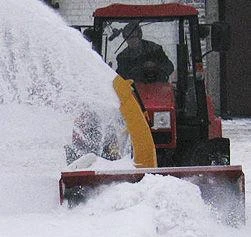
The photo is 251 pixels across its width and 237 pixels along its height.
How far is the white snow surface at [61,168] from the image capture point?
174 inches

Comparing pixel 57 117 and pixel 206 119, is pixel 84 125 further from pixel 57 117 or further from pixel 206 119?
pixel 57 117

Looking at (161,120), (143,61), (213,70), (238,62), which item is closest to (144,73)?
(143,61)

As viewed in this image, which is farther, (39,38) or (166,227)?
(39,38)

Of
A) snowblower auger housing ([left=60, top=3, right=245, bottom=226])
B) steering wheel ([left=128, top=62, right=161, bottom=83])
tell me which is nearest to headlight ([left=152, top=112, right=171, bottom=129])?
snowblower auger housing ([left=60, top=3, right=245, bottom=226])

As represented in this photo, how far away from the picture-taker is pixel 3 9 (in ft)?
19.7

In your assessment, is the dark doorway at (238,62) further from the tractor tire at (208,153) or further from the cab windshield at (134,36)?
the tractor tire at (208,153)

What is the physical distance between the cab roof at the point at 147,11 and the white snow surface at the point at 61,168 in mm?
705

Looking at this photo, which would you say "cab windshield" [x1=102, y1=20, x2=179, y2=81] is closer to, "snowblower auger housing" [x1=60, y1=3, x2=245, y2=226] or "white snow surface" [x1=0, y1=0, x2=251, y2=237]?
"snowblower auger housing" [x1=60, y1=3, x2=245, y2=226]

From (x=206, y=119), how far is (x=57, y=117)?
187 centimetres

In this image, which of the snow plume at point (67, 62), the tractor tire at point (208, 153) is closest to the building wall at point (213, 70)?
the snow plume at point (67, 62)

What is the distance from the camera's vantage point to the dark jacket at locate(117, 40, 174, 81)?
6.27 meters

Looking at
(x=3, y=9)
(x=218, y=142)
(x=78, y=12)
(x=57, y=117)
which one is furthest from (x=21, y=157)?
(x=78, y=12)

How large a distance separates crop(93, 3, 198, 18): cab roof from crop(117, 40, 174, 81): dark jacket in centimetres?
28

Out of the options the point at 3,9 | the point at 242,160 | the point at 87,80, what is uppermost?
the point at 3,9
